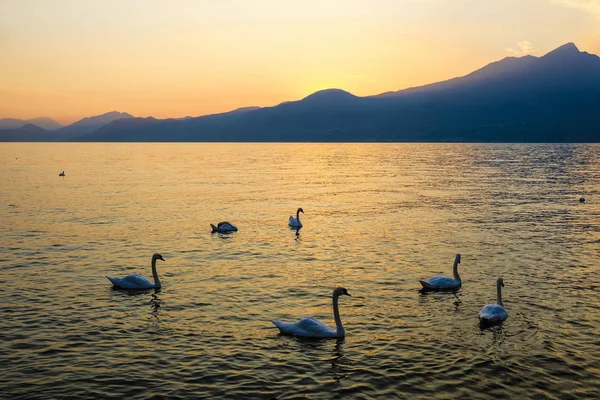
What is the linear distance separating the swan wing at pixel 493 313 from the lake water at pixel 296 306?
399 mm

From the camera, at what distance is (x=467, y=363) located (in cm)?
1692

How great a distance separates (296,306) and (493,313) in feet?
26.1

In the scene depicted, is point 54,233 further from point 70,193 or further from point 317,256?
point 70,193

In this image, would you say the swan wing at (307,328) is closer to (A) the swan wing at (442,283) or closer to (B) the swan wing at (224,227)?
A: (A) the swan wing at (442,283)

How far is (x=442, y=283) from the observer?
80.8ft

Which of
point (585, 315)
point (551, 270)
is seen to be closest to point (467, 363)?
point (585, 315)

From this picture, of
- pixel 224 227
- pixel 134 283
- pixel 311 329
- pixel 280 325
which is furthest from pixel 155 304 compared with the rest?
pixel 224 227

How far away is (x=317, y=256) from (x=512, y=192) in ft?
141

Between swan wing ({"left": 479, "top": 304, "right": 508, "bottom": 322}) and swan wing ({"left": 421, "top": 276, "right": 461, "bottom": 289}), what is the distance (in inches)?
153

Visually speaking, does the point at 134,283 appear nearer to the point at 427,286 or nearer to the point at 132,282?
the point at 132,282

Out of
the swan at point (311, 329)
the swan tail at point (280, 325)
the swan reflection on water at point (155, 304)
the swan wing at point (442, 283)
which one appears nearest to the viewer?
the swan at point (311, 329)

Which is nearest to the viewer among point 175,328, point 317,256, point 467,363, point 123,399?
point 123,399

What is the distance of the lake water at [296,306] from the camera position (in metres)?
15.8

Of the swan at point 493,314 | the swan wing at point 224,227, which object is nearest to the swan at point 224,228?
the swan wing at point 224,227
